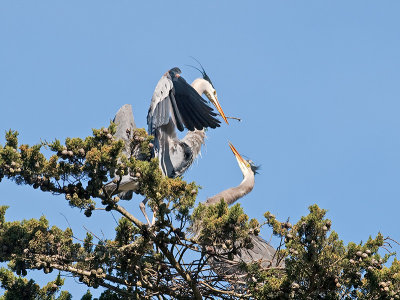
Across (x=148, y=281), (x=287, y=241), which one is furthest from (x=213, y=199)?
(x=287, y=241)

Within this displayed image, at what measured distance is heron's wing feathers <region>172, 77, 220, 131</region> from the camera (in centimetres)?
854

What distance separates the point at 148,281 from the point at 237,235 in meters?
1.10

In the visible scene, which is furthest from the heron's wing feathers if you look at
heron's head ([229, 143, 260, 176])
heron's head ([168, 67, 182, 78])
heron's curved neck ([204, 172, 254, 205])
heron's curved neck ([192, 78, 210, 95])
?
heron's head ([229, 143, 260, 176])

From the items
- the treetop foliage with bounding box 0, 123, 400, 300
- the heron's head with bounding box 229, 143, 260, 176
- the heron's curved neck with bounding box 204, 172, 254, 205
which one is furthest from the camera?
the heron's head with bounding box 229, 143, 260, 176

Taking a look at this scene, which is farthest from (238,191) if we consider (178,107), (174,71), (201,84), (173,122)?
(178,107)

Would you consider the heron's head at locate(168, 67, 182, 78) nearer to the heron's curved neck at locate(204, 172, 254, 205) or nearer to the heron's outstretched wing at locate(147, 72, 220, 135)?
the heron's outstretched wing at locate(147, 72, 220, 135)

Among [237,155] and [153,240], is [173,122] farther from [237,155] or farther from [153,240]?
[237,155]

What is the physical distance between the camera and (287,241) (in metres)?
6.27

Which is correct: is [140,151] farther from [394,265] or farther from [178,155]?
[178,155]

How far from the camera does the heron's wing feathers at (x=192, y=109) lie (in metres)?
8.54

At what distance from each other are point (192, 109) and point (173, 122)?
0.35 metres

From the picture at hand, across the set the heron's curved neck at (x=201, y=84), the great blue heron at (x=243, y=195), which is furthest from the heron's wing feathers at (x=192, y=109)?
the heron's curved neck at (x=201, y=84)

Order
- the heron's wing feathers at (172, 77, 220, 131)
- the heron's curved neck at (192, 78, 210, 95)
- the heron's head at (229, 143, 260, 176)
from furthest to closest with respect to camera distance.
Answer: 1. the heron's head at (229, 143, 260, 176)
2. the heron's curved neck at (192, 78, 210, 95)
3. the heron's wing feathers at (172, 77, 220, 131)

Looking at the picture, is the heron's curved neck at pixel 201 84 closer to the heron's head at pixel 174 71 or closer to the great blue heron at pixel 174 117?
the great blue heron at pixel 174 117
